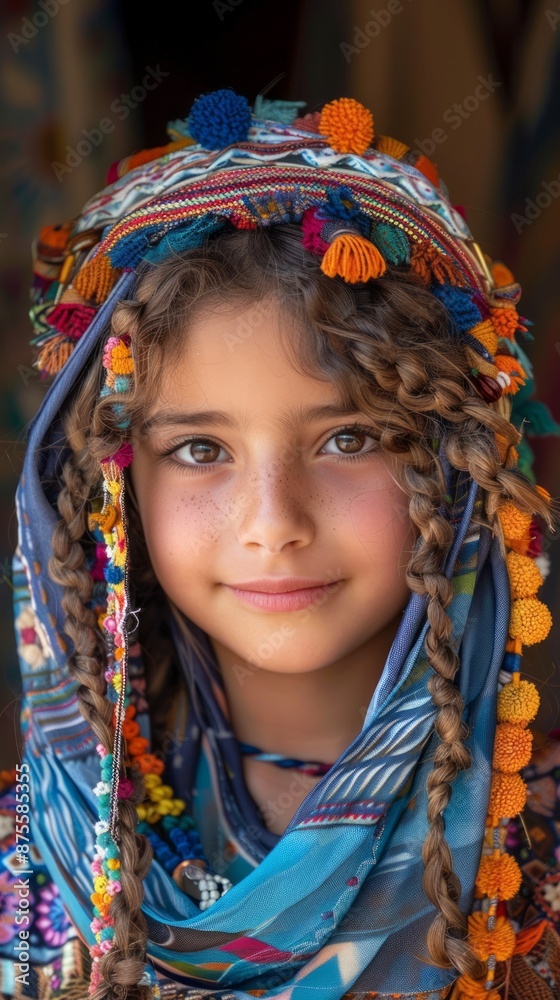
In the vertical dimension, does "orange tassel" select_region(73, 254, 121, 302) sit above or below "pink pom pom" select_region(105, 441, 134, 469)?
above

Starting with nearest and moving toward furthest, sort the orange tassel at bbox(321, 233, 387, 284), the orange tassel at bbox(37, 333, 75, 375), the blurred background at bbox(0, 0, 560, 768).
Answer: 1. the orange tassel at bbox(321, 233, 387, 284)
2. the orange tassel at bbox(37, 333, 75, 375)
3. the blurred background at bbox(0, 0, 560, 768)

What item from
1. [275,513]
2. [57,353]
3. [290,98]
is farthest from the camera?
[290,98]

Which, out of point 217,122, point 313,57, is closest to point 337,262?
point 217,122

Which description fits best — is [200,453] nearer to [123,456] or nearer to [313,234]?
[123,456]

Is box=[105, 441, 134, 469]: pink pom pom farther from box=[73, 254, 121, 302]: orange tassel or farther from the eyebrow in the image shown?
box=[73, 254, 121, 302]: orange tassel

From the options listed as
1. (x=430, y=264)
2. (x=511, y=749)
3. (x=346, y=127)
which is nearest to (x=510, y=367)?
(x=430, y=264)

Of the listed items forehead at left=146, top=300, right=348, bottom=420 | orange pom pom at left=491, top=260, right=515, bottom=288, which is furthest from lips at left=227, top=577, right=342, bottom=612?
orange pom pom at left=491, top=260, right=515, bottom=288

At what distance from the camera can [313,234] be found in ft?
4.47

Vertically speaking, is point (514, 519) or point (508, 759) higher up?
point (514, 519)

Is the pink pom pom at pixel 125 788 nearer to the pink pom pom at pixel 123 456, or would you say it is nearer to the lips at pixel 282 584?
the lips at pixel 282 584

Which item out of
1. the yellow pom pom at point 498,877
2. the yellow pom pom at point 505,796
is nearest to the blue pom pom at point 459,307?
the yellow pom pom at point 505,796

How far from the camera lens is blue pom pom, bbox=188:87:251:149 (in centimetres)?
141

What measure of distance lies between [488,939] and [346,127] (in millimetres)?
1079

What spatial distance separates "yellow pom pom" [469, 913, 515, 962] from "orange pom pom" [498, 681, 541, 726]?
26cm
